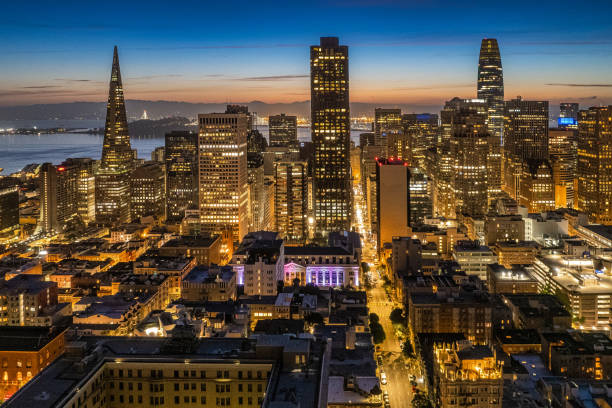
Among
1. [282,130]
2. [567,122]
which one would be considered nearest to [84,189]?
[282,130]

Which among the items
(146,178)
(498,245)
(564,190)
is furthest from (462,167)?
(146,178)

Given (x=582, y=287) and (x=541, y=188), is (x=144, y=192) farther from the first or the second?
(x=582, y=287)

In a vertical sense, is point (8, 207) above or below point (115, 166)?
below

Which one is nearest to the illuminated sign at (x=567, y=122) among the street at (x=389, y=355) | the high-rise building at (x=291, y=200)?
the high-rise building at (x=291, y=200)

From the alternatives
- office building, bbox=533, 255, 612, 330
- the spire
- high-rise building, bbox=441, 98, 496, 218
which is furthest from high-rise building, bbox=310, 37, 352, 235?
office building, bbox=533, 255, 612, 330

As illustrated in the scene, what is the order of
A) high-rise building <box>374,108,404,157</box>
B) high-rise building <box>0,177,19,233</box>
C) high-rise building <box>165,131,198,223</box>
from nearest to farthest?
high-rise building <box>0,177,19,233</box>, high-rise building <box>165,131,198,223</box>, high-rise building <box>374,108,404,157</box>

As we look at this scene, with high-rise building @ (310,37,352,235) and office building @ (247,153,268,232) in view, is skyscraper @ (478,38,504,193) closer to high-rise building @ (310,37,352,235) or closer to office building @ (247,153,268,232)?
high-rise building @ (310,37,352,235)

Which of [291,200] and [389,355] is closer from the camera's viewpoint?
[389,355]
